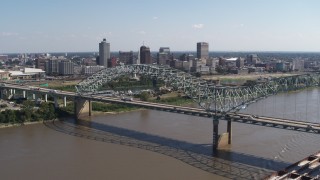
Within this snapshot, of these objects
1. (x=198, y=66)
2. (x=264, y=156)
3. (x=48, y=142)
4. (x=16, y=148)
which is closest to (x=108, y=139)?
(x=48, y=142)

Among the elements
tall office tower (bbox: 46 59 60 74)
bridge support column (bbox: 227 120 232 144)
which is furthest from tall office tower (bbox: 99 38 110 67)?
bridge support column (bbox: 227 120 232 144)

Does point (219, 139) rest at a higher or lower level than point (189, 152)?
higher

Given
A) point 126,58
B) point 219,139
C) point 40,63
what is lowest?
point 219,139

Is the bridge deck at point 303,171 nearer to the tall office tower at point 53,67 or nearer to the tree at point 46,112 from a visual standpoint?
the tree at point 46,112

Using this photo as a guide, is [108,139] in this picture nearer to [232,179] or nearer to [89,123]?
[89,123]

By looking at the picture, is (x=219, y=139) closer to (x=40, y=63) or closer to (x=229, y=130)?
(x=229, y=130)

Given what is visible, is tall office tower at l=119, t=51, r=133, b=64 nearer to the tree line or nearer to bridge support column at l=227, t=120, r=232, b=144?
the tree line

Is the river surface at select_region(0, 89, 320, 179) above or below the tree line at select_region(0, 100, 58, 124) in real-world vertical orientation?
below

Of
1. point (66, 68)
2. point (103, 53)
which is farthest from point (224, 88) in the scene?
point (103, 53)
